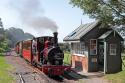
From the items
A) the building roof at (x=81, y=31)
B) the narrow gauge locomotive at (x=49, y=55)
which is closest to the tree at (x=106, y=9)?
the narrow gauge locomotive at (x=49, y=55)

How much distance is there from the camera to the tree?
22.5m

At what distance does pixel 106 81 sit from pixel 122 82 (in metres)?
1.42

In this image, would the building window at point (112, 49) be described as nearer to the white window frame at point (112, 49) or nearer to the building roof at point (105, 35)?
the white window frame at point (112, 49)

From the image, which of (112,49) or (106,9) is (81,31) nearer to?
(112,49)

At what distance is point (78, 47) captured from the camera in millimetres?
32438

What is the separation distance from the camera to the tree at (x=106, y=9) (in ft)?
73.7

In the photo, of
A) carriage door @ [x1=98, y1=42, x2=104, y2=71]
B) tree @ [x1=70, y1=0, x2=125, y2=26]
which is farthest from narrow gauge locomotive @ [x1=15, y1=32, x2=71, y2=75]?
carriage door @ [x1=98, y1=42, x2=104, y2=71]

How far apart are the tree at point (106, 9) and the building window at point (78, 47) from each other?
293 inches

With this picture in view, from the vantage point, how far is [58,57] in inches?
1001

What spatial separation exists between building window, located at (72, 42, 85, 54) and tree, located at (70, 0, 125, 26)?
293 inches

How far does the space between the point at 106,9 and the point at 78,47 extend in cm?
1008

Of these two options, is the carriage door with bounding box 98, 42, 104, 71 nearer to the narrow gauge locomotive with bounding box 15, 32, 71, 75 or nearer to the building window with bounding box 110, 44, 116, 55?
the building window with bounding box 110, 44, 116, 55

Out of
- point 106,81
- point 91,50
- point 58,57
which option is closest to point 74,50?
point 91,50

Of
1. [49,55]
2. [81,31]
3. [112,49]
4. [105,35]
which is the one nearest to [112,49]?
[112,49]
